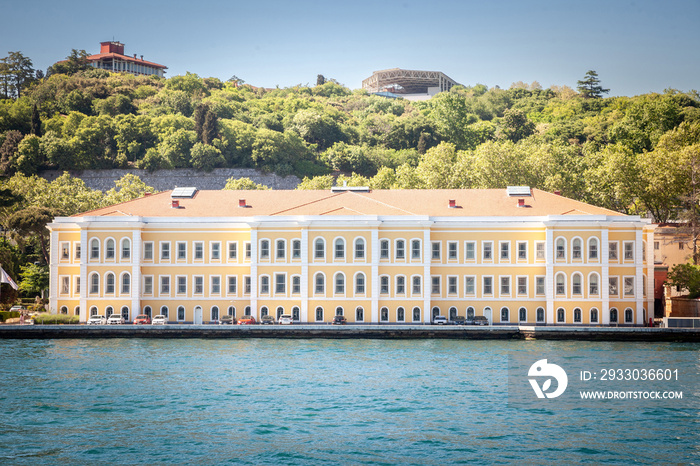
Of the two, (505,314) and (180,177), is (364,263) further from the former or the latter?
(180,177)

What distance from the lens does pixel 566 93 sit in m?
147

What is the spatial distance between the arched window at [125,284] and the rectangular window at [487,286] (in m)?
25.1

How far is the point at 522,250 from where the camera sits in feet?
184

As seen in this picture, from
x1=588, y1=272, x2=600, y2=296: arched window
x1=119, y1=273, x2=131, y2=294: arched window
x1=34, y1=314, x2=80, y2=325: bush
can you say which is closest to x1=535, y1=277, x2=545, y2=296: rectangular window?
x1=588, y1=272, x2=600, y2=296: arched window

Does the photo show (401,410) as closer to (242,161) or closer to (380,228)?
(380,228)

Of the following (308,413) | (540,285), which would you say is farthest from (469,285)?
(308,413)

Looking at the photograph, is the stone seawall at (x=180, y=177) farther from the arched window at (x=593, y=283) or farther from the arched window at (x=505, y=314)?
the arched window at (x=593, y=283)

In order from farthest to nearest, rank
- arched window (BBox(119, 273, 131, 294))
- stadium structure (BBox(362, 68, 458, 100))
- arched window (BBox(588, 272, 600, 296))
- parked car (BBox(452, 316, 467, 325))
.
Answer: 1. stadium structure (BBox(362, 68, 458, 100))
2. arched window (BBox(119, 273, 131, 294))
3. arched window (BBox(588, 272, 600, 296))
4. parked car (BBox(452, 316, 467, 325))

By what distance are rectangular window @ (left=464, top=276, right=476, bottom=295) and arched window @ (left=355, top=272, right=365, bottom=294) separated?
7.26m

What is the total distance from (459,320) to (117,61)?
133111 mm

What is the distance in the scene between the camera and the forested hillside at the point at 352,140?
73000 mm

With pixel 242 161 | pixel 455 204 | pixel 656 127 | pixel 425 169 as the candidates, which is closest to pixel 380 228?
pixel 455 204

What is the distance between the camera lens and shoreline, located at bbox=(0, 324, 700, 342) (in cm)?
4969

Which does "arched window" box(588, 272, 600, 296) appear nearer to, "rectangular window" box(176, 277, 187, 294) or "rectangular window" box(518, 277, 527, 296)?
"rectangular window" box(518, 277, 527, 296)
